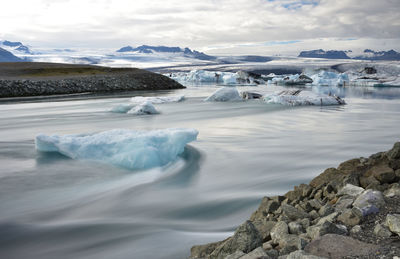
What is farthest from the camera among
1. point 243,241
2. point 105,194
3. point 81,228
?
point 105,194

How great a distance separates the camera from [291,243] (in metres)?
2.29

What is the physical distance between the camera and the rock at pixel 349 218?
2484 mm

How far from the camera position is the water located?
3.33 meters

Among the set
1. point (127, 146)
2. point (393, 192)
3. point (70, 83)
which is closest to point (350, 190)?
point (393, 192)

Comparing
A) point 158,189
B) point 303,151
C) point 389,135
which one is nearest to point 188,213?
point 158,189

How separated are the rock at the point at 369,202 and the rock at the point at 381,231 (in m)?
0.26

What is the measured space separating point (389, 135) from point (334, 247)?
8.71 metres

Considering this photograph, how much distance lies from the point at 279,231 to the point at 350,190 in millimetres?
984

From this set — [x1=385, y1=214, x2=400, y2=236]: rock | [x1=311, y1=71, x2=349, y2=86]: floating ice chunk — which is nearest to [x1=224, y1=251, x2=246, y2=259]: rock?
[x1=385, y1=214, x2=400, y2=236]: rock

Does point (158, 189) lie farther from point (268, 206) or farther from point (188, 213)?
point (268, 206)

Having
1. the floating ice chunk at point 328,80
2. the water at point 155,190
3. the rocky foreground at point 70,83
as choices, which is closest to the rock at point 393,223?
the water at point 155,190

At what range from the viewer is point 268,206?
331 cm

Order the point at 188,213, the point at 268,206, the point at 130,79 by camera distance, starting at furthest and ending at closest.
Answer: the point at 130,79 → the point at 188,213 → the point at 268,206

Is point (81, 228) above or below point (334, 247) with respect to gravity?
below
